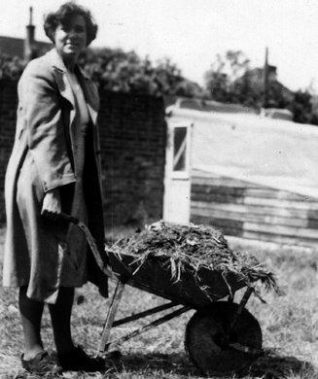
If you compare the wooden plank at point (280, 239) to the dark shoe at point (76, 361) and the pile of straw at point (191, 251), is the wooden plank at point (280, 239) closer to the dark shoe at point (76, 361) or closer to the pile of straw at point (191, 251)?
the pile of straw at point (191, 251)

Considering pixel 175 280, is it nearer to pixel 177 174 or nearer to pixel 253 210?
pixel 253 210

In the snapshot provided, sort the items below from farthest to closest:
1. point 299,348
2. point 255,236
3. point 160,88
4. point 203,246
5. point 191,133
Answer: point 160,88, point 191,133, point 255,236, point 299,348, point 203,246

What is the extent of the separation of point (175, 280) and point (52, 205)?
0.85 metres

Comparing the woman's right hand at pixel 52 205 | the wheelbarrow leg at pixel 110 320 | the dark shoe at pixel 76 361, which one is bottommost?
the dark shoe at pixel 76 361

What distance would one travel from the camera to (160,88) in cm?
2545

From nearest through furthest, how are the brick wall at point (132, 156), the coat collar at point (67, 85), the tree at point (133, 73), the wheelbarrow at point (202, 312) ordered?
the coat collar at point (67, 85) → the wheelbarrow at point (202, 312) → the brick wall at point (132, 156) → the tree at point (133, 73)

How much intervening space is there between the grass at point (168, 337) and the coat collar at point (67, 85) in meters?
1.61

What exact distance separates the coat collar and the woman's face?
0.16ft

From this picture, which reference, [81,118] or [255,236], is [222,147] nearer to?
[255,236]

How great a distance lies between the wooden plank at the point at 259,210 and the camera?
34.6 ft

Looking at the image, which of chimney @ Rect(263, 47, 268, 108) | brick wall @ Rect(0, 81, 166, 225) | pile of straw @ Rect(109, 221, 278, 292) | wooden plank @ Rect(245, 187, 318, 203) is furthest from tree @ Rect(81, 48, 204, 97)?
pile of straw @ Rect(109, 221, 278, 292)

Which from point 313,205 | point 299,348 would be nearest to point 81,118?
point 299,348

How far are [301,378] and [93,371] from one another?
4.31ft

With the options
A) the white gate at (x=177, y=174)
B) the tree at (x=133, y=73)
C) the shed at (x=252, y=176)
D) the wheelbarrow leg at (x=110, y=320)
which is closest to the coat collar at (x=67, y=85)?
the wheelbarrow leg at (x=110, y=320)
